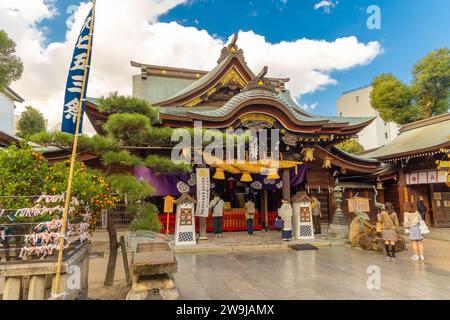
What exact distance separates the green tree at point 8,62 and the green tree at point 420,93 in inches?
1123

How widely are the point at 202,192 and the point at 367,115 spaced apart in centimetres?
3860

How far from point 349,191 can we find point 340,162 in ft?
8.09

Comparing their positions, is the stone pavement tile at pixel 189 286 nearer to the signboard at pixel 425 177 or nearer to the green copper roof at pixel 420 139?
the green copper roof at pixel 420 139

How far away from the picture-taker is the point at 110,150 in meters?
6.63

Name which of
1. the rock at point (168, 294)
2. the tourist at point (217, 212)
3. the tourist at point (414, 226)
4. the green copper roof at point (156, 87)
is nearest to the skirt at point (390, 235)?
the tourist at point (414, 226)

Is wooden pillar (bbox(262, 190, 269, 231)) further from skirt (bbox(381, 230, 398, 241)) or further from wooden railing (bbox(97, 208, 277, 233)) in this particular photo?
skirt (bbox(381, 230, 398, 241))

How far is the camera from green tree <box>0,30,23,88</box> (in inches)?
561

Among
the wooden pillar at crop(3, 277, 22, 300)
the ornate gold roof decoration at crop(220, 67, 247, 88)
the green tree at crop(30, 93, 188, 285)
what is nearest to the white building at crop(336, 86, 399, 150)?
the ornate gold roof decoration at crop(220, 67, 247, 88)

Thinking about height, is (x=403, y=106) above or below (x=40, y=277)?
above

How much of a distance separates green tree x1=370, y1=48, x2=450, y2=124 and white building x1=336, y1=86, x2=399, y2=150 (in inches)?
522

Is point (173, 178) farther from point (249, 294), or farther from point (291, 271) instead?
point (249, 294)

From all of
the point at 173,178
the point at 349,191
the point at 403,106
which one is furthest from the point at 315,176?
the point at 403,106

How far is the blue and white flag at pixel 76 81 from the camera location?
454cm

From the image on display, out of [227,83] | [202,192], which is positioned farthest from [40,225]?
[227,83]
